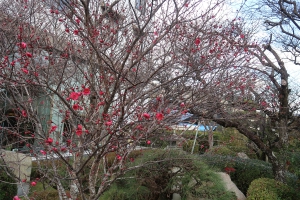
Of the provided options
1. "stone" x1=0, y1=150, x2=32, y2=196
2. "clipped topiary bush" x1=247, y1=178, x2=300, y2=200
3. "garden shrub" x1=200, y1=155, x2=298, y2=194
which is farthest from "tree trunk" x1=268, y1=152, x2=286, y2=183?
"stone" x1=0, y1=150, x2=32, y2=196

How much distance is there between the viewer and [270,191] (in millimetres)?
5348

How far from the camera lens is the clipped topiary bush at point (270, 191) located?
17.3 feet

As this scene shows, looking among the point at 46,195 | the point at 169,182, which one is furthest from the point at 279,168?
the point at 46,195

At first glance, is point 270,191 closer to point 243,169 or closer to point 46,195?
point 243,169

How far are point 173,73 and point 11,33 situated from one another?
287cm

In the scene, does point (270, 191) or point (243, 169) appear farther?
point (243, 169)

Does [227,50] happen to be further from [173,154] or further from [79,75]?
[79,75]

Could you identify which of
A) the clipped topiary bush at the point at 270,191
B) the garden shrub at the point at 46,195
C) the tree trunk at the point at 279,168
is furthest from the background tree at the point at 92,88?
the tree trunk at the point at 279,168

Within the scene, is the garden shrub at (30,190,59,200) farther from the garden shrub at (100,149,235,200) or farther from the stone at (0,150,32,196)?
the garden shrub at (100,149,235,200)

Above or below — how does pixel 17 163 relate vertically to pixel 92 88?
below

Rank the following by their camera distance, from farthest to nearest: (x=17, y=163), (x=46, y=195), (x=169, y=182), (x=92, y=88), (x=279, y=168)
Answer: (x=279, y=168)
(x=169, y=182)
(x=46, y=195)
(x=17, y=163)
(x=92, y=88)

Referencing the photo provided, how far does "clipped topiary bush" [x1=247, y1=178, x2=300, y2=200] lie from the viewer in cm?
527

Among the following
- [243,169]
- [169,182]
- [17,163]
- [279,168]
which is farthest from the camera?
[243,169]

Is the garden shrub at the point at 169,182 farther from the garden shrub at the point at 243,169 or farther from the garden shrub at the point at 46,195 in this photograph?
the garden shrub at the point at 243,169
